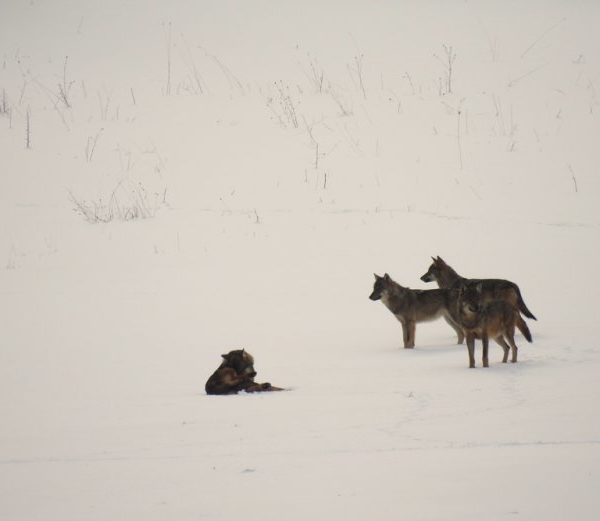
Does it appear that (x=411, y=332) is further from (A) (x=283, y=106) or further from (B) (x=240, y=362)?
(A) (x=283, y=106)

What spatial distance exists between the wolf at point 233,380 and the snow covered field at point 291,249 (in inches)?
8.6

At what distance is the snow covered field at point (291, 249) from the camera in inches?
228

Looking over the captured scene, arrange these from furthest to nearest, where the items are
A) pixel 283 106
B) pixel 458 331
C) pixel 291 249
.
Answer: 1. pixel 283 106
2. pixel 291 249
3. pixel 458 331

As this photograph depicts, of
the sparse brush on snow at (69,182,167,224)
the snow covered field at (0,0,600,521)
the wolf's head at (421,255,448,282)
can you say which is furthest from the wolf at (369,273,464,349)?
the sparse brush on snow at (69,182,167,224)

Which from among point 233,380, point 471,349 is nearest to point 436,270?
point 471,349

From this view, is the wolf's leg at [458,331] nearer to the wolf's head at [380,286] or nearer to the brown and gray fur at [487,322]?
the wolf's head at [380,286]

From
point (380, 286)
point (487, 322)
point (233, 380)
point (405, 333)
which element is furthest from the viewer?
point (380, 286)

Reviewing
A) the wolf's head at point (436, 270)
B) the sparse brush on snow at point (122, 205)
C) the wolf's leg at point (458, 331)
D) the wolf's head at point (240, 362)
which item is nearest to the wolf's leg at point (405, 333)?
the wolf's leg at point (458, 331)

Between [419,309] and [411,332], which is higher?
[419,309]

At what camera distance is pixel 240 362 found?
8.49 m

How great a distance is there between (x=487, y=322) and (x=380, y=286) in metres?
2.29

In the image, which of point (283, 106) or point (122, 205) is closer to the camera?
point (122, 205)

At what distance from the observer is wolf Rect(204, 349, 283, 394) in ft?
27.1

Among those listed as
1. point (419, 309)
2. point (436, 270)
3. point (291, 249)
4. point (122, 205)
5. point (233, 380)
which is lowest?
point (233, 380)
